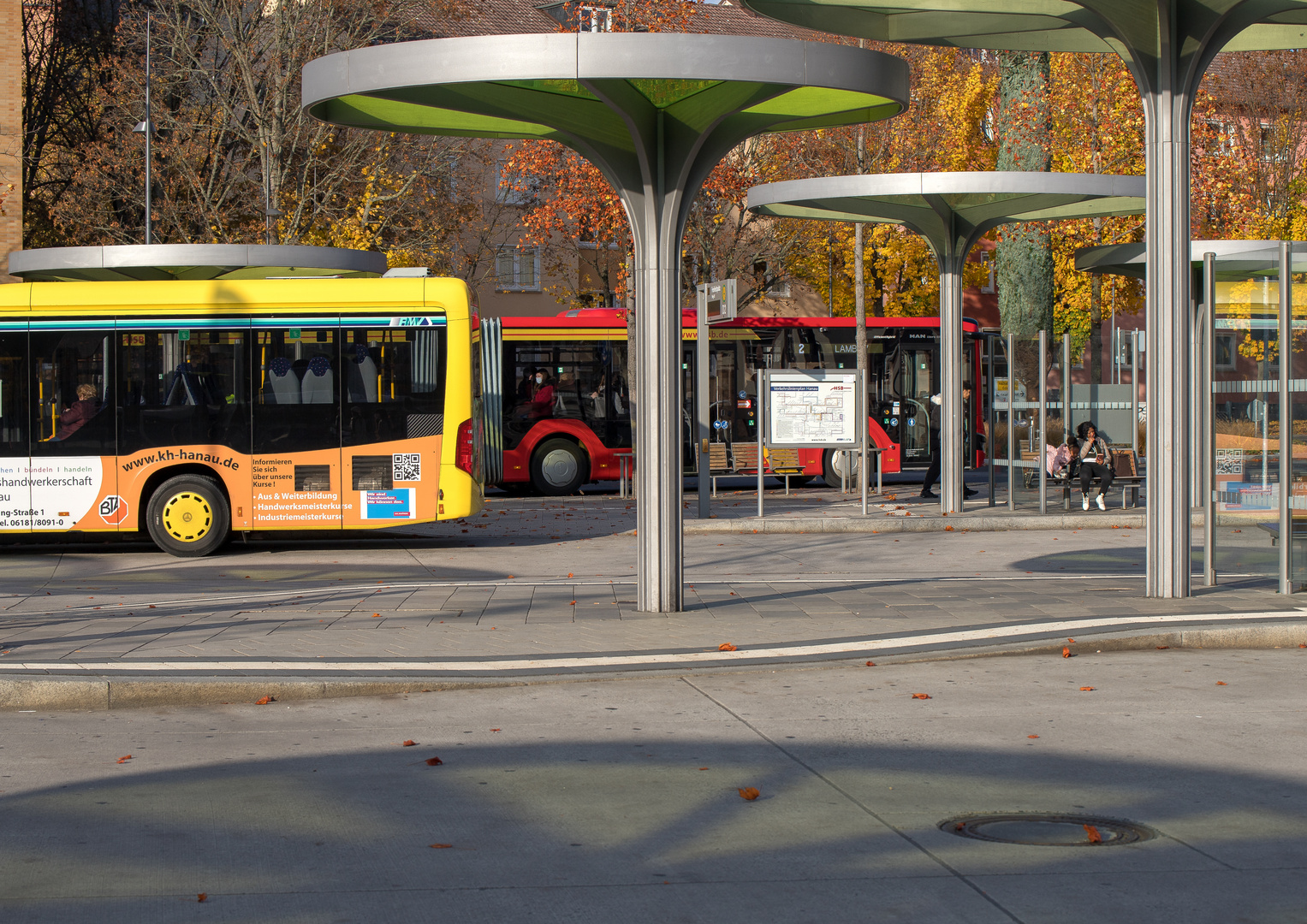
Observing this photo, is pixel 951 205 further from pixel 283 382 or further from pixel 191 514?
pixel 191 514

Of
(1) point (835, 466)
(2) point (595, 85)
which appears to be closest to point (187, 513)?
(2) point (595, 85)

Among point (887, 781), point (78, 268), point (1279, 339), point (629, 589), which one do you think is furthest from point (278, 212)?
point (887, 781)

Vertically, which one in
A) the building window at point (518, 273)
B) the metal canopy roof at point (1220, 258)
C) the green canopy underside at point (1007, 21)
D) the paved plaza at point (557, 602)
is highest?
the building window at point (518, 273)

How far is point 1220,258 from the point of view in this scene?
37.0 feet

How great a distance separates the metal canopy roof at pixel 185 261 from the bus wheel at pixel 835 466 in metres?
8.39

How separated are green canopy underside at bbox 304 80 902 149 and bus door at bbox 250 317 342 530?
5.39 m

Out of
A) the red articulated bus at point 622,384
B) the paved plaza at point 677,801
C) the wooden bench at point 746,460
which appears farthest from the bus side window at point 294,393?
the wooden bench at point 746,460

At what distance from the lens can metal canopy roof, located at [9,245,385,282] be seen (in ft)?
64.2

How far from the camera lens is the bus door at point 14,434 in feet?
50.9

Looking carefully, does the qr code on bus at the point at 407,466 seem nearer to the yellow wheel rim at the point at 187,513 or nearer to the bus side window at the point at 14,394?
the yellow wheel rim at the point at 187,513

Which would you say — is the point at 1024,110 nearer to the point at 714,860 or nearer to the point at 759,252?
the point at 759,252

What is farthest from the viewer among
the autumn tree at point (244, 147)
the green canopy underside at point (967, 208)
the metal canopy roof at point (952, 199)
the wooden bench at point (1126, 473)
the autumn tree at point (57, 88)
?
the autumn tree at point (57, 88)

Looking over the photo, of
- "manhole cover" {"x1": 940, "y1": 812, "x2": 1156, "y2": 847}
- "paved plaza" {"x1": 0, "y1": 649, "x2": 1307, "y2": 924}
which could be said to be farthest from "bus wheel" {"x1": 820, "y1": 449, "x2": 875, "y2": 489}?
"manhole cover" {"x1": 940, "y1": 812, "x2": 1156, "y2": 847}

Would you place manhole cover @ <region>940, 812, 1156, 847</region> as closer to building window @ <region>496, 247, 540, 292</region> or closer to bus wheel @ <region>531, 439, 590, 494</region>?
bus wheel @ <region>531, 439, 590, 494</region>
